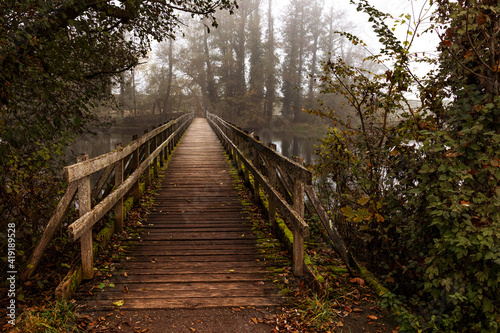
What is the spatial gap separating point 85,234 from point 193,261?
143cm

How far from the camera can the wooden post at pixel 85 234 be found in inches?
136

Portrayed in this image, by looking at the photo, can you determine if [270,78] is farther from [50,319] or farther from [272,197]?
[50,319]

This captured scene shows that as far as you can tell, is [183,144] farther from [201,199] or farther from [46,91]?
[46,91]

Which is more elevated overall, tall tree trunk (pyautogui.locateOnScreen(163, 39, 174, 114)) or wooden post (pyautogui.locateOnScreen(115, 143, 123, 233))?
tall tree trunk (pyautogui.locateOnScreen(163, 39, 174, 114))

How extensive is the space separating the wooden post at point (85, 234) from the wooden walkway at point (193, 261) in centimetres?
31

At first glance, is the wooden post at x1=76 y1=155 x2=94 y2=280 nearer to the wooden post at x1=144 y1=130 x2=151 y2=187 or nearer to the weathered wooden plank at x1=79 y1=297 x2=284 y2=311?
the weathered wooden plank at x1=79 y1=297 x2=284 y2=311

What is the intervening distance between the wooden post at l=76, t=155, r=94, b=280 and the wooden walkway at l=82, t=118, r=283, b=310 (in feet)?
1.02

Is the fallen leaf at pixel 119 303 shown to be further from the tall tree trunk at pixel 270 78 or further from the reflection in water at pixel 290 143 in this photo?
the tall tree trunk at pixel 270 78

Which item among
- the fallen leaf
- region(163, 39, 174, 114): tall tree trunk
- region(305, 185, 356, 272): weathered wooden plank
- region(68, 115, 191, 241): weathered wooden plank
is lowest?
the fallen leaf

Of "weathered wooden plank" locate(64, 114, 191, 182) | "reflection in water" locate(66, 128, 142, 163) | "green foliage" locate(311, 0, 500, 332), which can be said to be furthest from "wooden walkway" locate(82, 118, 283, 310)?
"reflection in water" locate(66, 128, 142, 163)

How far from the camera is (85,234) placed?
357 cm

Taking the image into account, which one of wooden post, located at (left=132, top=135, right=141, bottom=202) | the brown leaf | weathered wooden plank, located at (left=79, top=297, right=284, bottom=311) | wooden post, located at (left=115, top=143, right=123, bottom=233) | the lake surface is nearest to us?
weathered wooden plank, located at (left=79, top=297, right=284, bottom=311)

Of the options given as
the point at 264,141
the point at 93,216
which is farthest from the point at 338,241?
the point at 264,141

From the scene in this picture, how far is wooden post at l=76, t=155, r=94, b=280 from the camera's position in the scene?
346 centimetres
